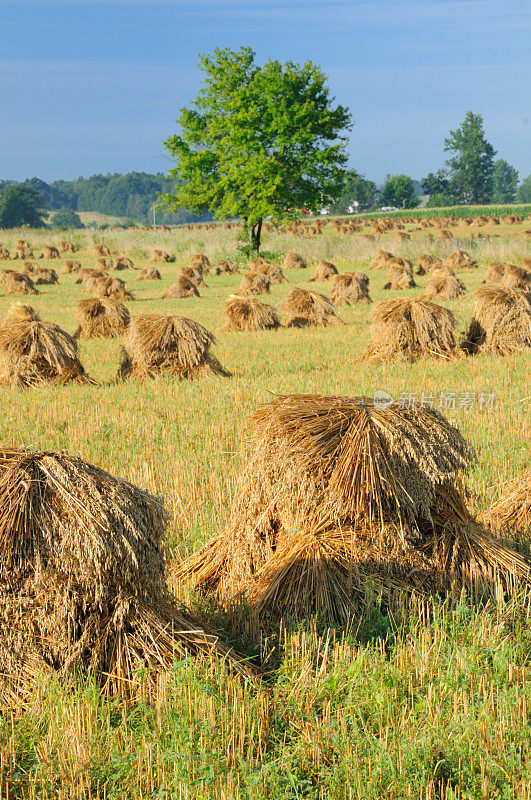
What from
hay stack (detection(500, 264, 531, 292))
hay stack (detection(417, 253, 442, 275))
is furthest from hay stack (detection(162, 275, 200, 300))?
hay stack (detection(417, 253, 442, 275))

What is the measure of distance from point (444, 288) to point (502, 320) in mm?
11074

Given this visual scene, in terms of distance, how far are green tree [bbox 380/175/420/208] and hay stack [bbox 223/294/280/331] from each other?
107 meters

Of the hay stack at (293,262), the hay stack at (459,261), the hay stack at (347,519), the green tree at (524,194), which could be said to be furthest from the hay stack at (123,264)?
the green tree at (524,194)

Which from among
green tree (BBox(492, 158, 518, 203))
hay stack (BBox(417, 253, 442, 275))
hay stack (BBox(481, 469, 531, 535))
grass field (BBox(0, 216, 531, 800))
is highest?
green tree (BBox(492, 158, 518, 203))

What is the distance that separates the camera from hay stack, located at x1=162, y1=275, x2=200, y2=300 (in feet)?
92.6

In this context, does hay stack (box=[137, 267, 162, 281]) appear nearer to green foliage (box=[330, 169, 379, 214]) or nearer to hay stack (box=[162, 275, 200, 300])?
hay stack (box=[162, 275, 200, 300])

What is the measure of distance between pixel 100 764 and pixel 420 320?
11924 millimetres

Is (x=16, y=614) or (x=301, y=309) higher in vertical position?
(x=301, y=309)

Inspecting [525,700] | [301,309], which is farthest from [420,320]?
[525,700]

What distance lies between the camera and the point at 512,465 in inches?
309

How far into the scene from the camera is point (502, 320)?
578 inches

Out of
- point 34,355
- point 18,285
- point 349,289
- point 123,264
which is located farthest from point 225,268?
point 34,355

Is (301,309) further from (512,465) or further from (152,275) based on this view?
(152,275)

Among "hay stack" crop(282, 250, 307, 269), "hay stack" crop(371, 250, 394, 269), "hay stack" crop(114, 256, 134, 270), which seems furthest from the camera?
"hay stack" crop(114, 256, 134, 270)
